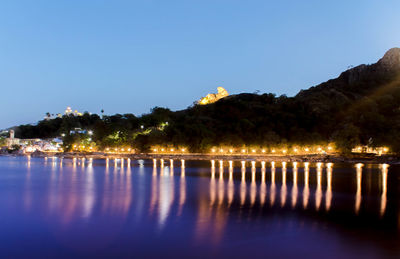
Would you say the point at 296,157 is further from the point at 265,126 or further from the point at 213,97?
the point at 213,97

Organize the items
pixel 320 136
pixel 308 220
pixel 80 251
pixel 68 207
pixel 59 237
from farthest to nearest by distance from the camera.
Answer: pixel 320 136
pixel 68 207
pixel 308 220
pixel 59 237
pixel 80 251

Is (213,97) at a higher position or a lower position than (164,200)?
higher

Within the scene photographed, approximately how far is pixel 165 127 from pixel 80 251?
6266 cm

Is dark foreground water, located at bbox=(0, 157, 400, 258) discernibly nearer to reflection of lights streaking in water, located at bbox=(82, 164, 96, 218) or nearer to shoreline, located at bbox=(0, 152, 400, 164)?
reflection of lights streaking in water, located at bbox=(82, 164, 96, 218)

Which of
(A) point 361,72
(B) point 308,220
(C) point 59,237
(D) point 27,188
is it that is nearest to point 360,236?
(B) point 308,220

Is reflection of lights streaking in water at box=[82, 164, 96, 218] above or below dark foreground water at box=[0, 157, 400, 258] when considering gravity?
below

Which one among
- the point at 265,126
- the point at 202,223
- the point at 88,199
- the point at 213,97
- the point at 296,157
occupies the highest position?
the point at 213,97

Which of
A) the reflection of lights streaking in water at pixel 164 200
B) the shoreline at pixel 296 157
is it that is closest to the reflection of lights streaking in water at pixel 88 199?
the reflection of lights streaking in water at pixel 164 200

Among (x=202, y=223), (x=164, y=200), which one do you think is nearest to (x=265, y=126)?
(x=164, y=200)

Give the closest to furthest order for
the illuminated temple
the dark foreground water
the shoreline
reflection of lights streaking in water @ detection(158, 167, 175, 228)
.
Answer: the dark foreground water < reflection of lights streaking in water @ detection(158, 167, 175, 228) < the shoreline < the illuminated temple

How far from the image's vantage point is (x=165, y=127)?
71.1 metres

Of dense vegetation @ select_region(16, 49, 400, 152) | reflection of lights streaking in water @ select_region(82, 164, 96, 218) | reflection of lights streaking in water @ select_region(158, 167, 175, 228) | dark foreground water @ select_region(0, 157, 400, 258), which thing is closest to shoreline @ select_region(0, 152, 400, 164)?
dense vegetation @ select_region(16, 49, 400, 152)

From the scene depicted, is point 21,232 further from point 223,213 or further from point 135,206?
point 223,213

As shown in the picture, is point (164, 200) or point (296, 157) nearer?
point (164, 200)
